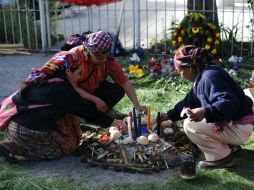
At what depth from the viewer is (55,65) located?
4215 mm

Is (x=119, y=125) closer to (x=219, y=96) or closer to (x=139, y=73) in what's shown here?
(x=219, y=96)

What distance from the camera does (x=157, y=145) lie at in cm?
438

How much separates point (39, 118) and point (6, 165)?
0.52 m

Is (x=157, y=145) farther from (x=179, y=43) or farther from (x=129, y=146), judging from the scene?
(x=179, y=43)

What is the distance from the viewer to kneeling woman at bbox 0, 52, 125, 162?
4.05 meters

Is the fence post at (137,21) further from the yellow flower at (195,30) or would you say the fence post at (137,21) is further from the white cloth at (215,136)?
the white cloth at (215,136)

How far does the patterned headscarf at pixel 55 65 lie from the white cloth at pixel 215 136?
1145mm

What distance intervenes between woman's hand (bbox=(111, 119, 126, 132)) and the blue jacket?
70cm

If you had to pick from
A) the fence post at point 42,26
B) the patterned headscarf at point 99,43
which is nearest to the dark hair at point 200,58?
the patterned headscarf at point 99,43

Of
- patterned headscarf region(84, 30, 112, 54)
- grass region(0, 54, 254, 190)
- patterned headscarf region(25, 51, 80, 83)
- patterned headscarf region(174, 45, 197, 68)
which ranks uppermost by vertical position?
patterned headscarf region(84, 30, 112, 54)

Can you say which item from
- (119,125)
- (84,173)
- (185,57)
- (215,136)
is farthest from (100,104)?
(215,136)

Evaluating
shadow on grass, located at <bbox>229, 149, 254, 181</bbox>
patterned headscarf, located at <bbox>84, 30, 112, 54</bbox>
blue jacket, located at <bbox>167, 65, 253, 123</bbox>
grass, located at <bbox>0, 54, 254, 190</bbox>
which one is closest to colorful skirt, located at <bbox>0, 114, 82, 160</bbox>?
grass, located at <bbox>0, 54, 254, 190</bbox>

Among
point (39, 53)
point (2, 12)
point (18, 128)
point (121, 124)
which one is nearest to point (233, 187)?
point (121, 124)

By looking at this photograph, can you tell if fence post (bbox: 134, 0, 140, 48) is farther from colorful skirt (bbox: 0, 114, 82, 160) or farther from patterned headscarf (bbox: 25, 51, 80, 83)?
colorful skirt (bbox: 0, 114, 82, 160)
